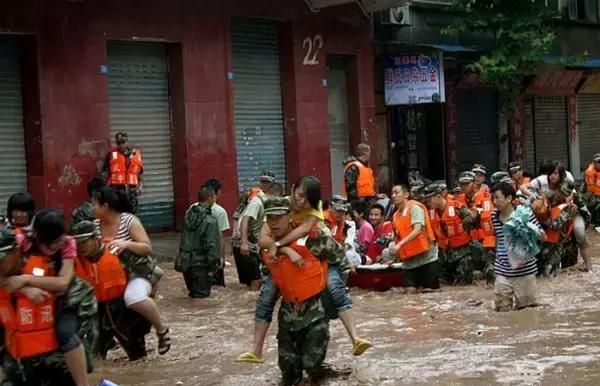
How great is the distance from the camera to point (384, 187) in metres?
22.0

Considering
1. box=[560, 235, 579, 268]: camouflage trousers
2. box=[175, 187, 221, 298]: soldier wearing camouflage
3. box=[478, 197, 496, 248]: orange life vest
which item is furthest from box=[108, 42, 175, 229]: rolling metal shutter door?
box=[560, 235, 579, 268]: camouflage trousers

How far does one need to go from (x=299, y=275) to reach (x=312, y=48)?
510 inches

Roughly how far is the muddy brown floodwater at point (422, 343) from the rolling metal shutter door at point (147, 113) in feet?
17.3

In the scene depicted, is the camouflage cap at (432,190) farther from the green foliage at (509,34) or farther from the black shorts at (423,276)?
the green foliage at (509,34)

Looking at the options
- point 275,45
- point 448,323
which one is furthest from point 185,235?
point 275,45

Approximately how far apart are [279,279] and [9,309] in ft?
6.87

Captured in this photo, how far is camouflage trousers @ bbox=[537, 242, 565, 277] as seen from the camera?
12125 millimetres

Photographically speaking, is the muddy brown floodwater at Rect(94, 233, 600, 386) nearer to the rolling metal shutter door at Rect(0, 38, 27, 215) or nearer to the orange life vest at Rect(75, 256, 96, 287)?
the orange life vest at Rect(75, 256, 96, 287)

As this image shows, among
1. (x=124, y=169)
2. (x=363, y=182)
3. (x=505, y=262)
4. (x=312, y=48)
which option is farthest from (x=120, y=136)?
(x=505, y=262)

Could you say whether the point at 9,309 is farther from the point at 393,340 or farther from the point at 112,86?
the point at 112,86

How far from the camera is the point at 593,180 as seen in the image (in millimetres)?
19125

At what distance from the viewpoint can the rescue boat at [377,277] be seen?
40.0 feet

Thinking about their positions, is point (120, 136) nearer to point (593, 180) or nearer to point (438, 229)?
point (438, 229)

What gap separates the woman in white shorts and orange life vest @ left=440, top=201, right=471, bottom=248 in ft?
17.6
